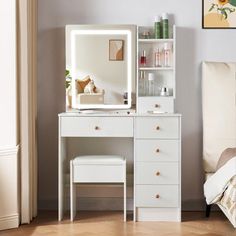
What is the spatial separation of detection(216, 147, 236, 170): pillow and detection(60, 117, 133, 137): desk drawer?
2.31 feet

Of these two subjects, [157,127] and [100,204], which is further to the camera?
[100,204]

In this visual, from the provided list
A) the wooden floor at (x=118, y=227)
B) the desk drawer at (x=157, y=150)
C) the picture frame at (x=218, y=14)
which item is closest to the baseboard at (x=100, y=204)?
the wooden floor at (x=118, y=227)

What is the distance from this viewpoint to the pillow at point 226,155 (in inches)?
140

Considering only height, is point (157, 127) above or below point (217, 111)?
below

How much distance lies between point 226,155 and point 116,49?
1.23 m

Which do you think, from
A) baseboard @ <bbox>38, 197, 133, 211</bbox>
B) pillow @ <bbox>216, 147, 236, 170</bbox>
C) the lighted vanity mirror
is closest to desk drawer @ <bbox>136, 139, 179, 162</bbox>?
pillow @ <bbox>216, 147, 236, 170</bbox>

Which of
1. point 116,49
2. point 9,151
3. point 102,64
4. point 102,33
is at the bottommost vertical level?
point 9,151

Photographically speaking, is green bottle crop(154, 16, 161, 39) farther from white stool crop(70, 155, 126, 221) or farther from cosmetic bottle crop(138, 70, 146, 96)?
white stool crop(70, 155, 126, 221)

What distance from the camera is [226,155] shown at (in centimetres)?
363

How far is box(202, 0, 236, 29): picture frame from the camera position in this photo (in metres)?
4.05

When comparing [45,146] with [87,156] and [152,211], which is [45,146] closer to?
[87,156]

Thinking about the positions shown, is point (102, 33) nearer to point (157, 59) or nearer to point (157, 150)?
point (157, 59)

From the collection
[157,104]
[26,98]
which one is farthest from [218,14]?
[26,98]

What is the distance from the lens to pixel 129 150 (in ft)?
13.6
